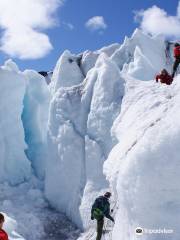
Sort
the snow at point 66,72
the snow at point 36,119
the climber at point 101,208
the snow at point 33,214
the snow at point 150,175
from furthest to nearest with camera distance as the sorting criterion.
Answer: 1. the snow at point 66,72
2. the snow at point 36,119
3. the snow at point 33,214
4. the climber at point 101,208
5. the snow at point 150,175

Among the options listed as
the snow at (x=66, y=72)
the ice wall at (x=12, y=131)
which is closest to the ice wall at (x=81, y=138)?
the ice wall at (x=12, y=131)

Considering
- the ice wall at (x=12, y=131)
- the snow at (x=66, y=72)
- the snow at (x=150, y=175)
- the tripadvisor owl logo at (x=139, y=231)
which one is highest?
the snow at (x=66, y=72)

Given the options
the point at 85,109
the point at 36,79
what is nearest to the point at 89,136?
the point at 85,109

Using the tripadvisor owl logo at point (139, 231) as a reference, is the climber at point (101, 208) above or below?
above

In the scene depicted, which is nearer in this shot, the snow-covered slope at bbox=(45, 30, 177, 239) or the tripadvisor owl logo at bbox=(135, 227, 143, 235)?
the tripadvisor owl logo at bbox=(135, 227, 143, 235)

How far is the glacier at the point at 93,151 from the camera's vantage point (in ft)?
31.0

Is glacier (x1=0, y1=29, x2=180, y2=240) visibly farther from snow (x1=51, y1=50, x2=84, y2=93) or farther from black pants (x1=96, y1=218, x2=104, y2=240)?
snow (x1=51, y1=50, x2=84, y2=93)

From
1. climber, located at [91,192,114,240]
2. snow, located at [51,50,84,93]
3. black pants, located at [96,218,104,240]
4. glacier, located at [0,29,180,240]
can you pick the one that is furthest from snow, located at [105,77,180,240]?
snow, located at [51,50,84,93]

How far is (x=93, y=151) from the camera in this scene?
1529cm

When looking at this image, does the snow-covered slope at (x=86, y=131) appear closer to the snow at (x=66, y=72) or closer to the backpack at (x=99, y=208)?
the backpack at (x=99, y=208)

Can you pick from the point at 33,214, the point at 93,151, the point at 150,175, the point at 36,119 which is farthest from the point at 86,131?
the point at 150,175

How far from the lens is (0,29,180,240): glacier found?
945 cm

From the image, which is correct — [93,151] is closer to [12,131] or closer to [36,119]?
[12,131]

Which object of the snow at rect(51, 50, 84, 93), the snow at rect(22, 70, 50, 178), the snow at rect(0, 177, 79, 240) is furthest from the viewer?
the snow at rect(51, 50, 84, 93)
